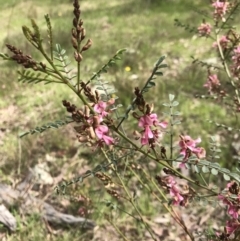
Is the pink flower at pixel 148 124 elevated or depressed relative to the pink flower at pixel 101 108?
depressed

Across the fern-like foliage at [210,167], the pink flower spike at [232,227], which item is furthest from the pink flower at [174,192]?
the fern-like foliage at [210,167]

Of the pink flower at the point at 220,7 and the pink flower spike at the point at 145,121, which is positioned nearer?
the pink flower spike at the point at 145,121

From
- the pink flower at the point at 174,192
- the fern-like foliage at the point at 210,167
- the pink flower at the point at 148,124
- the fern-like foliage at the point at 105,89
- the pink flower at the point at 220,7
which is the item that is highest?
the fern-like foliage at the point at 105,89

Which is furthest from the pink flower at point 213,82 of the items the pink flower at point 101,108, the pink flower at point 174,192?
the pink flower at point 101,108

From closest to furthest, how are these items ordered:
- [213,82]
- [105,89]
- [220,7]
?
1. [105,89]
2. [220,7]
3. [213,82]

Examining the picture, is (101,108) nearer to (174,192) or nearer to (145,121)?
(145,121)

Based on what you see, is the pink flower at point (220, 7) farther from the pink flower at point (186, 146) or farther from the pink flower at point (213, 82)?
the pink flower at point (186, 146)

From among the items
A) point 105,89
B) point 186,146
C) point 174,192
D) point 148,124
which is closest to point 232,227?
Answer: point 174,192

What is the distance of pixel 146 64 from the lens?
20.9 feet

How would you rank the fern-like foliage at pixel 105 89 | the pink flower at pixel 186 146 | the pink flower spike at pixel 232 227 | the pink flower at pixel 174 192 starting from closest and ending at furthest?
the fern-like foliage at pixel 105 89 → the pink flower at pixel 186 146 → the pink flower spike at pixel 232 227 → the pink flower at pixel 174 192

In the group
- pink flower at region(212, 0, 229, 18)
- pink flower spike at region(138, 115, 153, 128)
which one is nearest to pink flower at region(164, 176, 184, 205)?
pink flower spike at region(138, 115, 153, 128)

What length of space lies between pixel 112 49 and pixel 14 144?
10.8 feet

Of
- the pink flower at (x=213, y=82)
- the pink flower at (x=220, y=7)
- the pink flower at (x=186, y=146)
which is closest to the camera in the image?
the pink flower at (x=186, y=146)

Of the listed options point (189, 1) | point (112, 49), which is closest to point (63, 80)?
point (112, 49)
